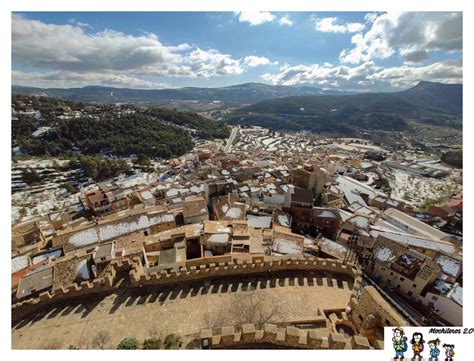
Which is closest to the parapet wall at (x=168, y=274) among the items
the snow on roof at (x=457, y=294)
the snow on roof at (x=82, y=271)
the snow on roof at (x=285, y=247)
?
the snow on roof at (x=82, y=271)

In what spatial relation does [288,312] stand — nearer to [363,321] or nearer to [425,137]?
[363,321]

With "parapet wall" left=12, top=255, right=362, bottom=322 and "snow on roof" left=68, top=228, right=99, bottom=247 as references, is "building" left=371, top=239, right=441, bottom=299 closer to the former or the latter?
"parapet wall" left=12, top=255, right=362, bottom=322

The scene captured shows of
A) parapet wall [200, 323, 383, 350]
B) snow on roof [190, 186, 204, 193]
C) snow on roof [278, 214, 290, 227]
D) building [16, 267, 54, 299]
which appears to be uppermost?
parapet wall [200, 323, 383, 350]

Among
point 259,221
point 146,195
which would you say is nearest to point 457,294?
point 259,221

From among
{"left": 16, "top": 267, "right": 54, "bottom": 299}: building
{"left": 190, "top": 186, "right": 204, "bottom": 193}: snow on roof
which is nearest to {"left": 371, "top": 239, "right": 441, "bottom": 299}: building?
{"left": 190, "top": 186, "right": 204, "bottom": 193}: snow on roof

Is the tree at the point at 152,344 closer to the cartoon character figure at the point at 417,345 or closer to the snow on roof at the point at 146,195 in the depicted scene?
the cartoon character figure at the point at 417,345
